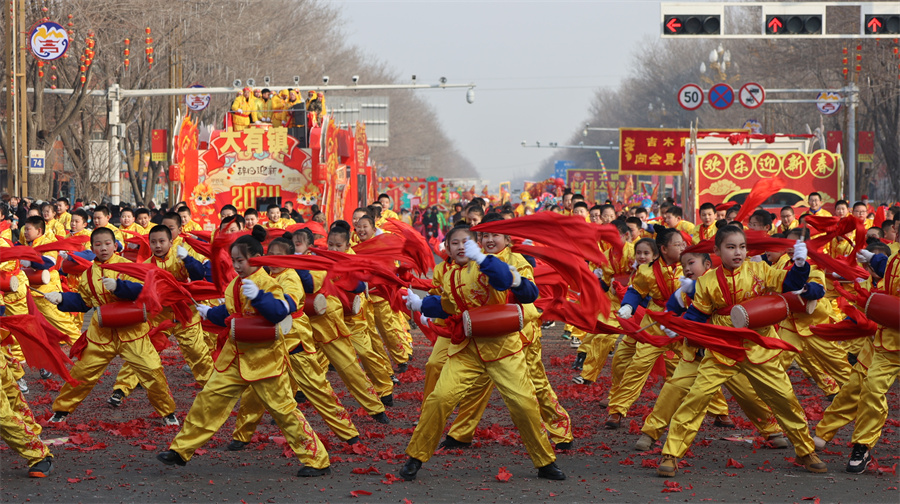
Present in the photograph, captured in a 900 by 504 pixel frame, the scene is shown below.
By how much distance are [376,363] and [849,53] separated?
2604 centimetres

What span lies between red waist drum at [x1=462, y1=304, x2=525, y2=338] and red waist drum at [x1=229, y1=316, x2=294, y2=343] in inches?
44.9

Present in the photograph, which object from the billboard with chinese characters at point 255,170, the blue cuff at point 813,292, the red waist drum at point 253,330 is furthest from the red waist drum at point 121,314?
the billboard with chinese characters at point 255,170

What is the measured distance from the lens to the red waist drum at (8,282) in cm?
834

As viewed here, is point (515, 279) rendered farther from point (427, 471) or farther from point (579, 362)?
point (579, 362)

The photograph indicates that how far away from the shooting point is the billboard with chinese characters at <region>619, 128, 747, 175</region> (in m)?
28.6

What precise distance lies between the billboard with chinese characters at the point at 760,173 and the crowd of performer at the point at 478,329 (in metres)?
12.6

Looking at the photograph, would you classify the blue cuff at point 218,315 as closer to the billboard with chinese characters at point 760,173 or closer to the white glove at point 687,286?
the white glove at point 687,286

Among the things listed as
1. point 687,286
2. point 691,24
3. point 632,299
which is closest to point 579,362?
point 632,299

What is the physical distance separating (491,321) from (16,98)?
17346 millimetres

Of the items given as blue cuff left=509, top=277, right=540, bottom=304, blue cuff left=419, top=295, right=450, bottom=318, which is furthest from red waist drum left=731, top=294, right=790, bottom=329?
blue cuff left=419, top=295, right=450, bottom=318

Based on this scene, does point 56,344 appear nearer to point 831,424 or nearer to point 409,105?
point 831,424

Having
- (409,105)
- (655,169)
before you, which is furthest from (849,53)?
(409,105)

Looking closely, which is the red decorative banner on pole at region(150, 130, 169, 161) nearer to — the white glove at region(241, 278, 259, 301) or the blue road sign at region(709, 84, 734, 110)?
the blue road sign at region(709, 84, 734, 110)

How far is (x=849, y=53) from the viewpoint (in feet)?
101
